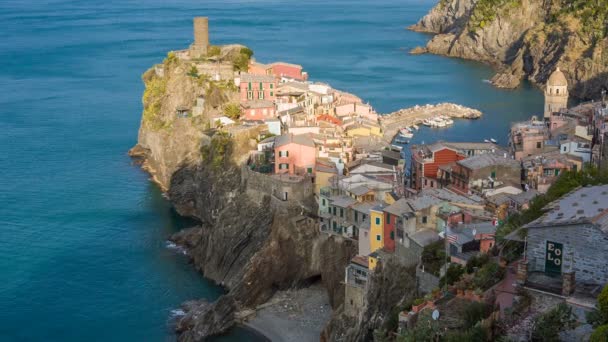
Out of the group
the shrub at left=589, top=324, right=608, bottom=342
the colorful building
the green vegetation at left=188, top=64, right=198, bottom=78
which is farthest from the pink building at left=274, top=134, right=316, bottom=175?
the shrub at left=589, top=324, right=608, bottom=342

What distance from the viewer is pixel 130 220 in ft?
186

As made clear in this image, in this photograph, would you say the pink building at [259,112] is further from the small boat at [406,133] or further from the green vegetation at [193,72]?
the small boat at [406,133]

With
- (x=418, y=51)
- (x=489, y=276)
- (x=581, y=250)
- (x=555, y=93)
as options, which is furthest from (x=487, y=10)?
(x=581, y=250)

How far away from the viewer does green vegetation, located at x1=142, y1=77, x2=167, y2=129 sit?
214 feet

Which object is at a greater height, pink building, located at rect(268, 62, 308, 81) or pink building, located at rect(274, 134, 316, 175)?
pink building, located at rect(268, 62, 308, 81)

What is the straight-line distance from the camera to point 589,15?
100 meters

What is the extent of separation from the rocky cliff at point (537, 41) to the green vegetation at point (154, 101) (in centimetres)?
4217

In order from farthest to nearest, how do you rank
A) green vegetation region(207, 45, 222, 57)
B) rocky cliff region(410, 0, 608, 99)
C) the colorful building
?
rocky cliff region(410, 0, 608, 99)
green vegetation region(207, 45, 222, 57)
the colorful building

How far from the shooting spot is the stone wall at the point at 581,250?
2098 centimetres

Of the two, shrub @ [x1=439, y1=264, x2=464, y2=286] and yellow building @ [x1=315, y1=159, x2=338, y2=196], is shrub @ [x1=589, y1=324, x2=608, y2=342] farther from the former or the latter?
yellow building @ [x1=315, y1=159, x2=338, y2=196]

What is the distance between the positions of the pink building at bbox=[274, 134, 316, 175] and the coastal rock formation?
1185 centimetres

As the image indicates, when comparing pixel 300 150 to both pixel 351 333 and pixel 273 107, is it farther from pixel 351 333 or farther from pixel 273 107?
pixel 351 333

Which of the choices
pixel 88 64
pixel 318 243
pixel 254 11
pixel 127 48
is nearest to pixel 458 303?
pixel 318 243

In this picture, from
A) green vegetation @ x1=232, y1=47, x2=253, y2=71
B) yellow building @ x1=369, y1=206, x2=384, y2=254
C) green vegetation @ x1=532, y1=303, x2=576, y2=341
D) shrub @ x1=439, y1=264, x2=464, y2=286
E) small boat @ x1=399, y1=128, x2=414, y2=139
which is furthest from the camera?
small boat @ x1=399, y1=128, x2=414, y2=139
